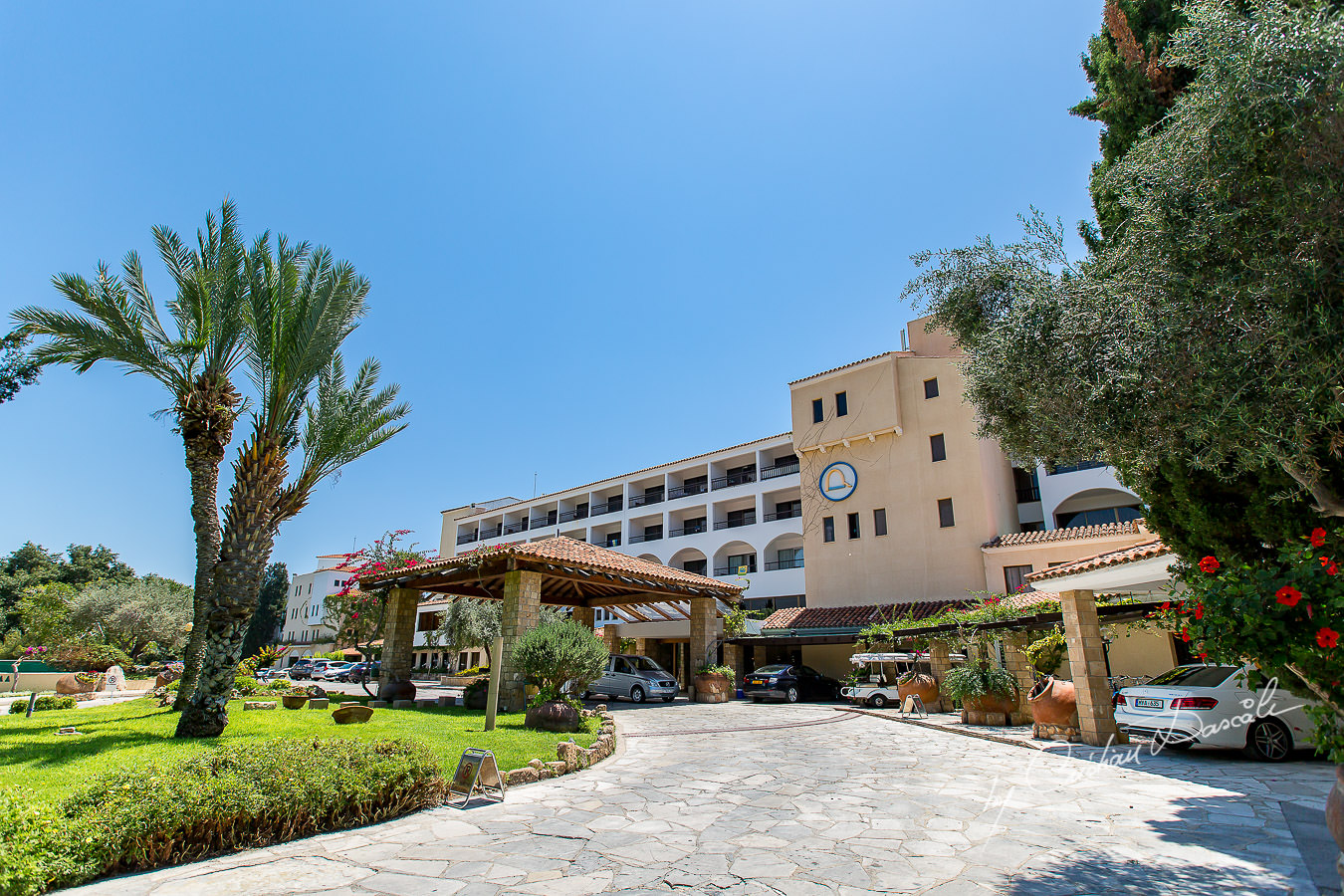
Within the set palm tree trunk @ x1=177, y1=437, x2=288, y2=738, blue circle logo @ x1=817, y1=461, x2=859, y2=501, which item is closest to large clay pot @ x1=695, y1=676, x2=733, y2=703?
blue circle logo @ x1=817, y1=461, x2=859, y2=501

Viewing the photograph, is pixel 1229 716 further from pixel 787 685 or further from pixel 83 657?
pixel 83 657

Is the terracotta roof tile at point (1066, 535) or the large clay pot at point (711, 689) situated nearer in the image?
the large clay pot at point (711, 689)

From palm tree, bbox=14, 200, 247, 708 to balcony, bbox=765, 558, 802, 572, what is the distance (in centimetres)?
2513

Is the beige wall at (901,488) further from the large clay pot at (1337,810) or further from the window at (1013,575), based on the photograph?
the large clay pot at (1337,810)

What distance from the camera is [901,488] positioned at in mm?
27109

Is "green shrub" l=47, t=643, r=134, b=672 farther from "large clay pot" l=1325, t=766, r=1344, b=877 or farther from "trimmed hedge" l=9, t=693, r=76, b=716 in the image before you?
"large clay pot" l=1325, t=766, r=1344, b=877

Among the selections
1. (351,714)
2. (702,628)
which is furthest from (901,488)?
(351,714)

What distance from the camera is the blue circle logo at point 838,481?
93.8 feet

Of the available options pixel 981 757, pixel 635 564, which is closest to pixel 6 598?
pixel 635 564

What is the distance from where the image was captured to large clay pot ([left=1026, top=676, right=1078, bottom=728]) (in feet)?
35.7

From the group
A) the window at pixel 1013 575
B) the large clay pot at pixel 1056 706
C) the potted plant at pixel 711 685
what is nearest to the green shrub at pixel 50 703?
the potted plant at pixel 711 685

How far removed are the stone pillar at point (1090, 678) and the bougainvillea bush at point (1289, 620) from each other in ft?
22.4

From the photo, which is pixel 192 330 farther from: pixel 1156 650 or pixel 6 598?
pixel 6 598

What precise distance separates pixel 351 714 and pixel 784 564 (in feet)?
79.5
